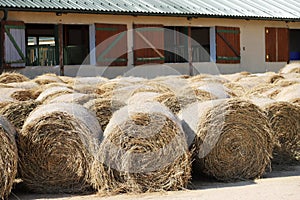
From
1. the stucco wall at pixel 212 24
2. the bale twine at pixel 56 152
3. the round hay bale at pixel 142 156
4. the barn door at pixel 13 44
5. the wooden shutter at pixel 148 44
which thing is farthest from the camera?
the wooden shutter at pixel 148 44

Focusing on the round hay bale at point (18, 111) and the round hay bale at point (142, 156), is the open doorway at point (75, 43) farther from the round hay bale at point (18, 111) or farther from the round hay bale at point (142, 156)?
the round hay bale at point (142, 156)

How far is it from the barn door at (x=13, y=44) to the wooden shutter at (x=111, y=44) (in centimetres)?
265

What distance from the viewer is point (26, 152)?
6.94m

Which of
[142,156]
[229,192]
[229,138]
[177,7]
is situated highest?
[177,7]

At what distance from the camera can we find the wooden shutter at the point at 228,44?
71.6 feet

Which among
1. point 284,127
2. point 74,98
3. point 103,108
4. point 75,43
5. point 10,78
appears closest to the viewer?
point 103,108

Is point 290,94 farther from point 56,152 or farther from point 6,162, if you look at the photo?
point 6,162

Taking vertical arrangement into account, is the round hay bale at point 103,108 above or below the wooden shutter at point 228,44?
below

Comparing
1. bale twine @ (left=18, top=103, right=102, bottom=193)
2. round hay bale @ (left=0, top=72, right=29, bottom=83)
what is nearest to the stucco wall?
round hay bale @ (left=0, top=72, right=29, bottom=83)

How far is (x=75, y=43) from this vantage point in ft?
80.3

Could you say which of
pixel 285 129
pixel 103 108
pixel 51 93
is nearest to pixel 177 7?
pixel 51 93

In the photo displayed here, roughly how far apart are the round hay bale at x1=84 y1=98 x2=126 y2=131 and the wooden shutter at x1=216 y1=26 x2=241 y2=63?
14332 millimetres

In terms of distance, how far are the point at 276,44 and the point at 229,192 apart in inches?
718

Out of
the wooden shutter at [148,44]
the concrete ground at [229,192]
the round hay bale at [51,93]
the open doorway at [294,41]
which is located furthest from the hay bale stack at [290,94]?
the open doorway at [294,41]
